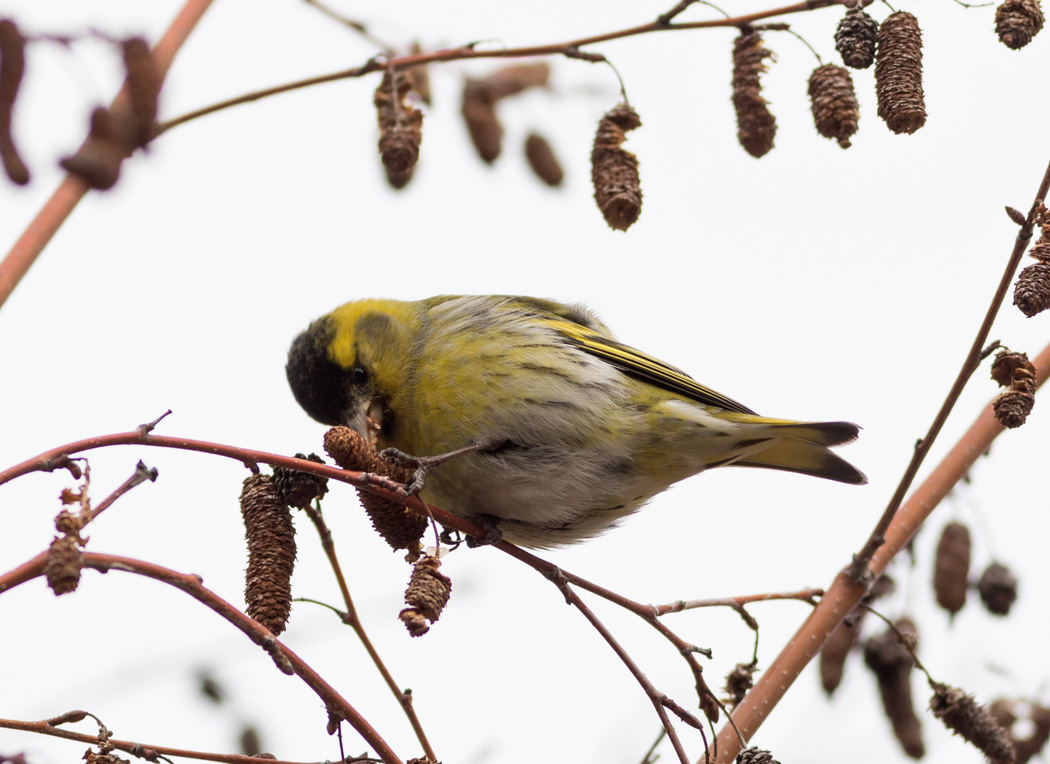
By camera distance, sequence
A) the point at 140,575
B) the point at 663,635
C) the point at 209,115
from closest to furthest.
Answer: the point at 140,575, the point at 209,115, the point at 663,635

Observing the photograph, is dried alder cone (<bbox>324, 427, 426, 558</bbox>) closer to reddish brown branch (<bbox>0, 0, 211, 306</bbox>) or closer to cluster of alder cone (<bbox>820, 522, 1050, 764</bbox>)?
reddish brown branch (<bbox>0, 0, 211, 306</bbox>)

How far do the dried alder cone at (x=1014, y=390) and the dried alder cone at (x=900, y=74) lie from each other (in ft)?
1.77

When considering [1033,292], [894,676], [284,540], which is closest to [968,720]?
[894,676]

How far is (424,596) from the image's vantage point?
1.96 m

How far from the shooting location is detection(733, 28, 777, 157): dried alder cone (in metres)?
2.89

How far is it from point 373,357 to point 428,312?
446 mm

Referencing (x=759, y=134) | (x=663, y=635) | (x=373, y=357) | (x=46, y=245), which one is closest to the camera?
(x=46, y=245)

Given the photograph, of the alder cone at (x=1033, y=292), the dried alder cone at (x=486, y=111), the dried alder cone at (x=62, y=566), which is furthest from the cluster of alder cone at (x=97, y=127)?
the dried alder cone at (x=486, y=111)

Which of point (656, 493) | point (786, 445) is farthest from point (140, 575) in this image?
point (786, 445)

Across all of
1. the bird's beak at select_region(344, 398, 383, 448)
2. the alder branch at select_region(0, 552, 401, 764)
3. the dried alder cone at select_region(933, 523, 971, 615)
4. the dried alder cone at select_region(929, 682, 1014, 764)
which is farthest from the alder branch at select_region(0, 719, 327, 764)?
the dried alder cone at select_region(933, 523, 971, 615)

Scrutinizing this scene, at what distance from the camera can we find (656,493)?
3521 millimetres

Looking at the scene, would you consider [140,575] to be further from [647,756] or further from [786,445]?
[786,445]

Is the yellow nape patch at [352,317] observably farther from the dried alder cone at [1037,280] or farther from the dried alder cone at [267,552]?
the dried alder cone at [1037,280]

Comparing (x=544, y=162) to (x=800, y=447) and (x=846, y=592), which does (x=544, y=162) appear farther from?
(x=846, y=592)
